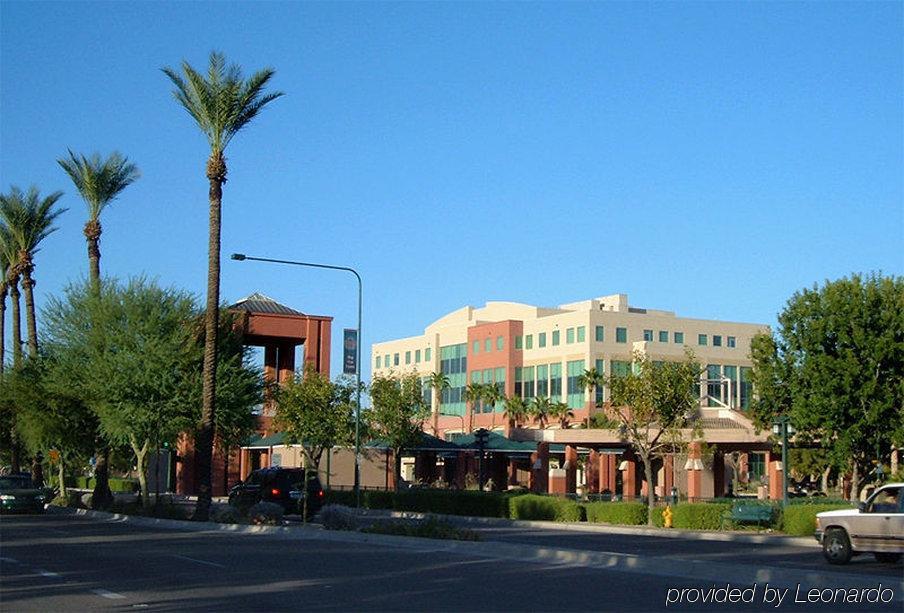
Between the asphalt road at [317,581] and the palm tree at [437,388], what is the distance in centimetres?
8097

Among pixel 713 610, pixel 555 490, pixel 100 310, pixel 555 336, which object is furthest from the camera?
pixel 555 336

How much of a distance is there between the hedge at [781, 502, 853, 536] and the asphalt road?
44.9 feet

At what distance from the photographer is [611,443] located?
7212 centimetres

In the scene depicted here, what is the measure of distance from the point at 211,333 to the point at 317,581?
21004 mm

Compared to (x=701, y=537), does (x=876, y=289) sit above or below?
above

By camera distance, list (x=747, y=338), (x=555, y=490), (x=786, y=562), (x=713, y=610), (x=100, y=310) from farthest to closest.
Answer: (x=747, y=338), (x=555, y=490), (x=100, y=310), (x=786, y=562), (x=713, y=610)

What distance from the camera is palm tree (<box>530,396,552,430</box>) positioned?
103 m

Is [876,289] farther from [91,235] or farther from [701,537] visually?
[91,235]

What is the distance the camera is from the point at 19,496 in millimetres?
44250

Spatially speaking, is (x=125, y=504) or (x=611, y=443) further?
(x=611, y=443)

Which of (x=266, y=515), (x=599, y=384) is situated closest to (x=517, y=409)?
(x=599, y=384)

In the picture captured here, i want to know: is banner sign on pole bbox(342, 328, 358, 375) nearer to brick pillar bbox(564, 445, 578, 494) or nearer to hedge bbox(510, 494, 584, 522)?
hedge bbox(510, 494, 584, 522)

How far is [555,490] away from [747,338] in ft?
209

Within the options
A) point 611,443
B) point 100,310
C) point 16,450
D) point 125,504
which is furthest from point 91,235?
point 611,443
